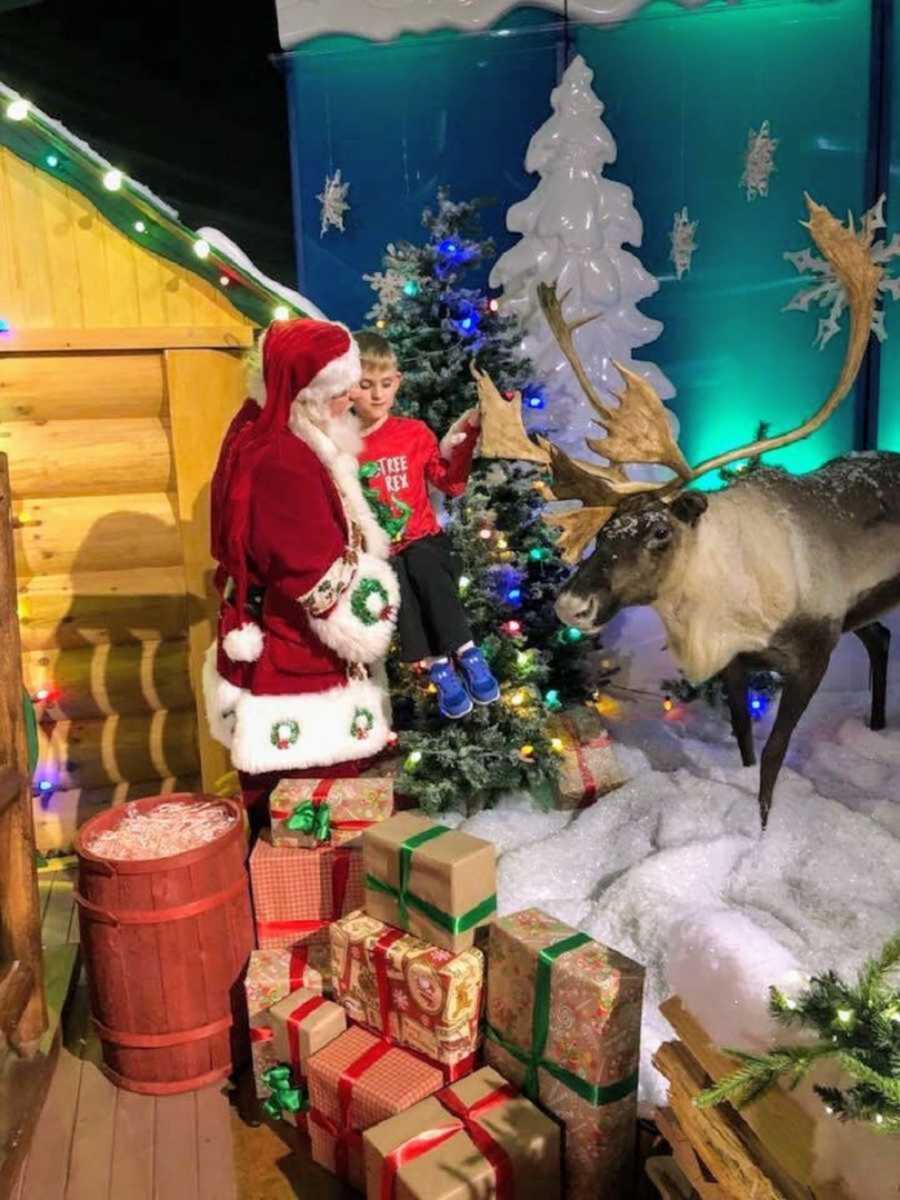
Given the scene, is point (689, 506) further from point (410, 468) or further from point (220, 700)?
point (220, 700)

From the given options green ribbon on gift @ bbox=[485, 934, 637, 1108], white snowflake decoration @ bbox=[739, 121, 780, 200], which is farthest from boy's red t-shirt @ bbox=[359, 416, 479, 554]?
white snowflake decoration @ bbox=[739, 121, 780, 200]

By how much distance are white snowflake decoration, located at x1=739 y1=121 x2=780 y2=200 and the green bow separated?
105 inches

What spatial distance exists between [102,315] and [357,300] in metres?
1.34

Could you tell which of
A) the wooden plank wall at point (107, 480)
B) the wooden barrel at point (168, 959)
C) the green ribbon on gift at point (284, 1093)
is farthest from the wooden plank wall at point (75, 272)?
the green ribbon on gift at point (284, 1093)

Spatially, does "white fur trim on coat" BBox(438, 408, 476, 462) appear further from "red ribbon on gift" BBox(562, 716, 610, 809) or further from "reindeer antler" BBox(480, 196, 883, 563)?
"red ribbon on gift" BBox(562, 716, 610, 809)

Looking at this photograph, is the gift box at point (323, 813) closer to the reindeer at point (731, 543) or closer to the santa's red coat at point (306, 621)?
the santa's red coat at point (306, 621)

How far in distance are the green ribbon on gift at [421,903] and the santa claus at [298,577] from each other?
0.58 metres

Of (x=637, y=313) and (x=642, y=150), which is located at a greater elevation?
(x=642, y=150)

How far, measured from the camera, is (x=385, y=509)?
3.14 metres

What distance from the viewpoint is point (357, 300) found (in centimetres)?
464

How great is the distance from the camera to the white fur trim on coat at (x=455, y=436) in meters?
3.21

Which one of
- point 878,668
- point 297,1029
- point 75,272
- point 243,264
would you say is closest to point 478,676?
point 297,1029

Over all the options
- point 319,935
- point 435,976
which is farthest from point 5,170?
point 435,976

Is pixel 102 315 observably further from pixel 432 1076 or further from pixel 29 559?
pixel 432 1076
